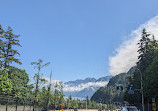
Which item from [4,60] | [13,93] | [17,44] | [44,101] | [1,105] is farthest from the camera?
[44,101]

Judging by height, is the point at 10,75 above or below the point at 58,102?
above

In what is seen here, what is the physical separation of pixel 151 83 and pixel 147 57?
60.4 feet

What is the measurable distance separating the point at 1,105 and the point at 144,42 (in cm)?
→ 5039

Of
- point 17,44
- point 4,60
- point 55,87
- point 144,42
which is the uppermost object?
point 144,42

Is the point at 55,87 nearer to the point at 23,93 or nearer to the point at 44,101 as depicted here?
the point at 44,101

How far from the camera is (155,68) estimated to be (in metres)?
41.9

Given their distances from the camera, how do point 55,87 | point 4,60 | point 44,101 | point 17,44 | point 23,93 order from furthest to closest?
point 55,87 → point 44,101 → point 23,93 → point 17,44 → point 4,60

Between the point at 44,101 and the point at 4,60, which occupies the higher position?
the point at 4,60

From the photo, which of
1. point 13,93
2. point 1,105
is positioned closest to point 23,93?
point 13,93

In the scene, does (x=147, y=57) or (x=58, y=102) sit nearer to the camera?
(x=147, y=57)

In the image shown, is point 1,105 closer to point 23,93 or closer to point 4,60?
point 4,60

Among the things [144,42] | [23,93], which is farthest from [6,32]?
[144,42]

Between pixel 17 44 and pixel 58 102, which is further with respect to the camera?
pixel 58 102

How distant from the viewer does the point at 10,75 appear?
44.4m
